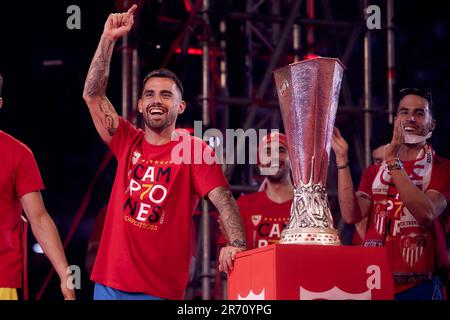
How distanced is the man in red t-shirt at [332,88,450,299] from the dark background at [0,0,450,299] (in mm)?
1802

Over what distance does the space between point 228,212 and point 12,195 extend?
811mm

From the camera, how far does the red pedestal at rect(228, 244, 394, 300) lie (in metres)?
2.46

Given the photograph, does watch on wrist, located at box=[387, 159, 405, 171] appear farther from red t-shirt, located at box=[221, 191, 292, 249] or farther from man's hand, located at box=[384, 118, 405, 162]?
red t-shirt, located at box=[221, 191, 292, 249]

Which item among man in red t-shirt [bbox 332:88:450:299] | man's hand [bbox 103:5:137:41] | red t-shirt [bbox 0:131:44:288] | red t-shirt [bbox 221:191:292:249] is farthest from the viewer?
red t-shirt [bbox 221:191:292:249]

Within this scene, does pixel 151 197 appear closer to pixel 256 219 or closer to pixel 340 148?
pixel 340 148

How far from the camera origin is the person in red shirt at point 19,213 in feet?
9.82

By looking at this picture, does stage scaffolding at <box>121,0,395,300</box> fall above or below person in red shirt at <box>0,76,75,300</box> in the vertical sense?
above

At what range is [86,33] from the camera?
5.84m

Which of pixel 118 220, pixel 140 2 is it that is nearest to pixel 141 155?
pixel 118 220

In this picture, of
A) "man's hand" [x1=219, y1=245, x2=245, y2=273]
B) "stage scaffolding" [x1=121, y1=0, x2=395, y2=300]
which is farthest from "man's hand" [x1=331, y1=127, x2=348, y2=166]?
"stage scaffolding" [x1=121, y1=0, x2=395, y2=300]

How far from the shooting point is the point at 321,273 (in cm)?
249
